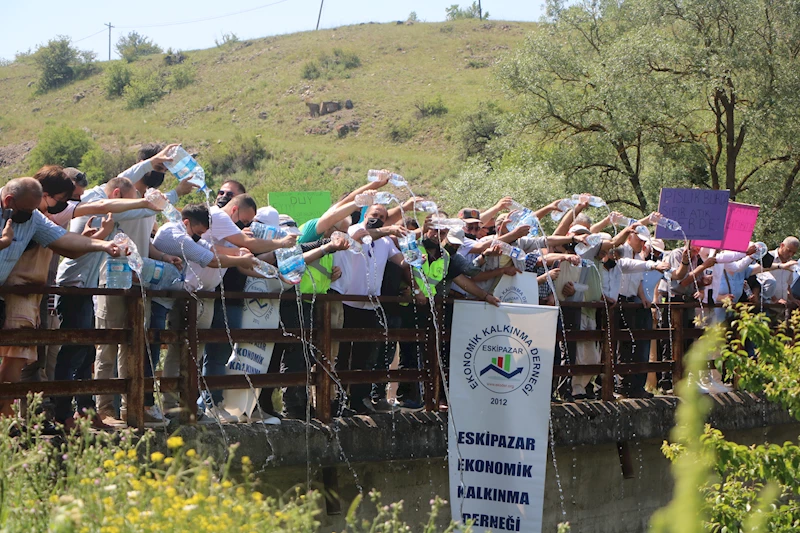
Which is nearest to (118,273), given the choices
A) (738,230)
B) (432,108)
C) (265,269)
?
(265,269)

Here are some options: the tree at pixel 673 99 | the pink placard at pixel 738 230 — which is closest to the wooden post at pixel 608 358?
the pink placard at pixel 738 230

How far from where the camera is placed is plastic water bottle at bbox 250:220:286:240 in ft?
28.2

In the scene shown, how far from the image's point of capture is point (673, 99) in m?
21.9

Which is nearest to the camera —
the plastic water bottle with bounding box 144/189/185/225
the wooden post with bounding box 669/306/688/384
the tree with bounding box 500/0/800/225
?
the plastic water bottle with bounding box 144/189/185/225

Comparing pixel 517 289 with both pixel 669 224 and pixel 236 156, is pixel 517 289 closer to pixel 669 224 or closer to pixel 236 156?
pixel 669 224

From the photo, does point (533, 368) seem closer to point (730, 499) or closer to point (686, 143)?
point (730, 499)

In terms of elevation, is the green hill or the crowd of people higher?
the green hill

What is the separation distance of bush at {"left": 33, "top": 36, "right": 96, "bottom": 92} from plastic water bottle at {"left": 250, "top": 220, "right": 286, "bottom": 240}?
72.0m

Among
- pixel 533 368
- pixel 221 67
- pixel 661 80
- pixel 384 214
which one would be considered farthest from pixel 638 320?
pixel 221 67

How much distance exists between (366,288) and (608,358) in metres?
2.95

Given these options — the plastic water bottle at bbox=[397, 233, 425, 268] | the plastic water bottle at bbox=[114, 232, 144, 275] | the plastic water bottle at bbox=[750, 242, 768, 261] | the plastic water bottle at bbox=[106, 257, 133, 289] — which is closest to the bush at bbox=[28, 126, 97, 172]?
the plastic water bottle at bbox=[750, 242, 768, 261]

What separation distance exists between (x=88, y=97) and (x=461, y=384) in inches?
2681

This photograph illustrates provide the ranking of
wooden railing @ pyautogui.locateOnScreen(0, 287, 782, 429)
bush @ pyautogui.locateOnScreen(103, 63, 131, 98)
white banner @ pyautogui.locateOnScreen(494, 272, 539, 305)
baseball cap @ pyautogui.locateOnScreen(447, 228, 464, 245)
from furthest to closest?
bush @ pyautogui.locateOnScreen(103, 63, 131, 98)
white banner @ pyautogui.locateOnScreen(494, 272, 539, 305)
baseball cap @ pyautogui.locateOnScreen(447, 228, 464, 245)
wooden railing @ pyautogui.locateOnScreen(0, 287, 782, 429)

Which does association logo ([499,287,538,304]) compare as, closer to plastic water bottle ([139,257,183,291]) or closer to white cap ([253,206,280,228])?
white cap ([253,206,280,228])
